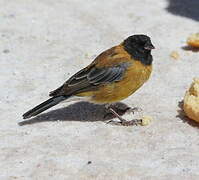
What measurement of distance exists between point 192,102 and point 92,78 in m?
1.11

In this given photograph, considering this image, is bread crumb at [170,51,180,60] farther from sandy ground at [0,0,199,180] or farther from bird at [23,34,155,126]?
bird at [23,34,155,126]

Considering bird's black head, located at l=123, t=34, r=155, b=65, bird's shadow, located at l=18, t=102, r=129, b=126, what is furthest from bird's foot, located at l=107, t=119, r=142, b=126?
bird's black head, located at l=123, t=34, r=155, b=65

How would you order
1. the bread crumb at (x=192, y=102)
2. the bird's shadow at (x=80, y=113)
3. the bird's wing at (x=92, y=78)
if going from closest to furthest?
the bread crumb at (x=192, y=102)
the bird's wing at (x=92, y=78)
the bird's shadow at (x=80, y=113)

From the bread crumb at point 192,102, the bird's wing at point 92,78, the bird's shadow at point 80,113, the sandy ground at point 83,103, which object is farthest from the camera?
the bird's shadow at point 80,113

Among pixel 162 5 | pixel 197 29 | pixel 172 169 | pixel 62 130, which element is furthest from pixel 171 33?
pixel 172 169

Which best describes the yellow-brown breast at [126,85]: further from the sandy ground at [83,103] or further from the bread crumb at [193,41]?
the bread crumb at [193,41]

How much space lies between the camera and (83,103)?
7.29 metres

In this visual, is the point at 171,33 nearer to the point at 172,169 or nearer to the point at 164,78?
the point at 164,78

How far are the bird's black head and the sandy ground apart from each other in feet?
2.08

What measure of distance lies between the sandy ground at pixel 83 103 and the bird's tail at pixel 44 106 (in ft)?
0.46

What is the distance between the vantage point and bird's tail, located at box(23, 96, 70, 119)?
664cm

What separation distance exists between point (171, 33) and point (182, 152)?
11.1 ft

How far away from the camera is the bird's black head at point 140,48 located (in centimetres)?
669

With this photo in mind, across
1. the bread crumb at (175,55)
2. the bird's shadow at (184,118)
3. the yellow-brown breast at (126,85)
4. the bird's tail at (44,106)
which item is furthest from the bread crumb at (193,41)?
the bird's tail at (44,106)
